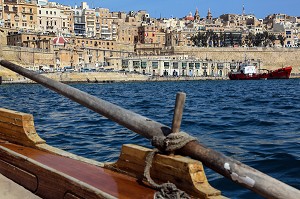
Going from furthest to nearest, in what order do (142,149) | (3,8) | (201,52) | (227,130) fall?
1. (201,52)
2. (3,8)
3. (227,130)
4. (142,149)

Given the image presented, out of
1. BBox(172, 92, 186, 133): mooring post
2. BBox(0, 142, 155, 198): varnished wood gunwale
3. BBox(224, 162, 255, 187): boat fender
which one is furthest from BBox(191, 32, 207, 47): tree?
Answer: BBox(224, 162, 255, 187): boat fender

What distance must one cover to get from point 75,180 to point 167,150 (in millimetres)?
687

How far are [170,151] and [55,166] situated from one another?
4.19 ft

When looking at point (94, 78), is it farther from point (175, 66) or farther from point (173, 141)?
point (173, 141)

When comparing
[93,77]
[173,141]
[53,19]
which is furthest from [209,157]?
[53,19]

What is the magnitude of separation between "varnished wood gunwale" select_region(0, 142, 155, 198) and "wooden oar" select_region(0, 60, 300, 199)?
418mm

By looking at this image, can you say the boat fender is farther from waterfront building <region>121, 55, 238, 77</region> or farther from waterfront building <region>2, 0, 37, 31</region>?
waterfront building <region>2, 0, 37, 31</region>

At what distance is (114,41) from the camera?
101 metres

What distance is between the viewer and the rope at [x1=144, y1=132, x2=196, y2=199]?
2993mm

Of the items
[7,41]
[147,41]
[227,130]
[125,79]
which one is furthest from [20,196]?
[147,41]

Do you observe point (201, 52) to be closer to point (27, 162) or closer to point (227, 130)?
point (227, 130)

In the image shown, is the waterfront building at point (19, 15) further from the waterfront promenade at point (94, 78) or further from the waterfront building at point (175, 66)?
the waterfront promenade at point (94, 78)

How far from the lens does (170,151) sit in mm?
3256

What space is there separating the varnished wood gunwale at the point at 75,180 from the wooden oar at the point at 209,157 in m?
0.42
